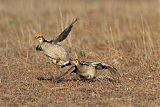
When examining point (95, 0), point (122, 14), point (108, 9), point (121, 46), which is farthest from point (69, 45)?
point (95, 0)

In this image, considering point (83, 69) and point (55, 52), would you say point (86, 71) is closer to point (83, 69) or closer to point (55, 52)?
point (83, 69)

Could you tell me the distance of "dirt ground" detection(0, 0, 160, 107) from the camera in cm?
669

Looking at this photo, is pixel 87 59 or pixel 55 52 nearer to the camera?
pixel 55 52

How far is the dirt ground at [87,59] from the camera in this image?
6.69 m

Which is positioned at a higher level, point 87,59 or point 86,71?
point 87,59

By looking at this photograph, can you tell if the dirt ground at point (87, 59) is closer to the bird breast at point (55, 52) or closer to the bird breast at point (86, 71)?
the bird breast at point (86, 71)

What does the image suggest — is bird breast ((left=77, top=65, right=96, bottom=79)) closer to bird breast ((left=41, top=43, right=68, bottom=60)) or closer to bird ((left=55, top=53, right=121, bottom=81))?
bird ((left=55, top=53, right=121, bottom=81))

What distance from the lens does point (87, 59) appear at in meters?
10.0

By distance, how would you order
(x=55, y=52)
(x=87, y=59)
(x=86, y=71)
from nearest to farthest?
(x=86, y=71)
(x=55, y=52)
(x=87, y=59)

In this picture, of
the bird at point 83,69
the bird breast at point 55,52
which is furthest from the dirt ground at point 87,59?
the bird breast at point 55,52

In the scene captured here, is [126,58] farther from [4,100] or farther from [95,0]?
[95,0]

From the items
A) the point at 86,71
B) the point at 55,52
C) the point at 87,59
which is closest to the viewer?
the point at 86,71

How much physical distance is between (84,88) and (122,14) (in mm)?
10002

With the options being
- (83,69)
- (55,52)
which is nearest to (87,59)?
(55,52)
